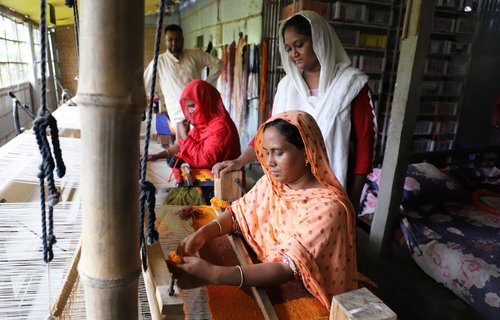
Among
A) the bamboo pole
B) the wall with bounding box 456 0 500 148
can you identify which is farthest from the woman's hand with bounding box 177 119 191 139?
the wall with bounding box 456 0 500 148

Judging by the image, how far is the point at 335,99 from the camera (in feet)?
5.83

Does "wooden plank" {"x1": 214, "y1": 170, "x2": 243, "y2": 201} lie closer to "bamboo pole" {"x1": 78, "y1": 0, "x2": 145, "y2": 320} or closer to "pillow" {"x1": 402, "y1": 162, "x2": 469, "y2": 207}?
"bamboo pole" {"x1": 78, "y1": 0, "x2": 145, "y2": 320}

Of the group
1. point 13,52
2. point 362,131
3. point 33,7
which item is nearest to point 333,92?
point 362,131

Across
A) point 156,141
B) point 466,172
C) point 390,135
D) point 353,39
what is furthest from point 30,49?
point 466,172

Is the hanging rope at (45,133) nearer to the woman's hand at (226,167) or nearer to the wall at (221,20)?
the woman's hand at (226,167)

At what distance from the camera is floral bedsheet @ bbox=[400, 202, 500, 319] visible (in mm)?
2213

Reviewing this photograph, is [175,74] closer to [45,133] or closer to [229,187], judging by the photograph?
[229,187]

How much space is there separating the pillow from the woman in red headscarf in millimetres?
1673

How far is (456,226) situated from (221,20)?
20.2ft

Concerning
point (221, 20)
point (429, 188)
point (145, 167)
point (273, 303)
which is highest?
point (221, 20)

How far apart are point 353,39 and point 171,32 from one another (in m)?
2.75

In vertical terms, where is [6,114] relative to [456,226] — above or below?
above

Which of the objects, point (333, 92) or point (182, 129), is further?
point (182, 129)

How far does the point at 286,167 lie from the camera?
1.26 meters
